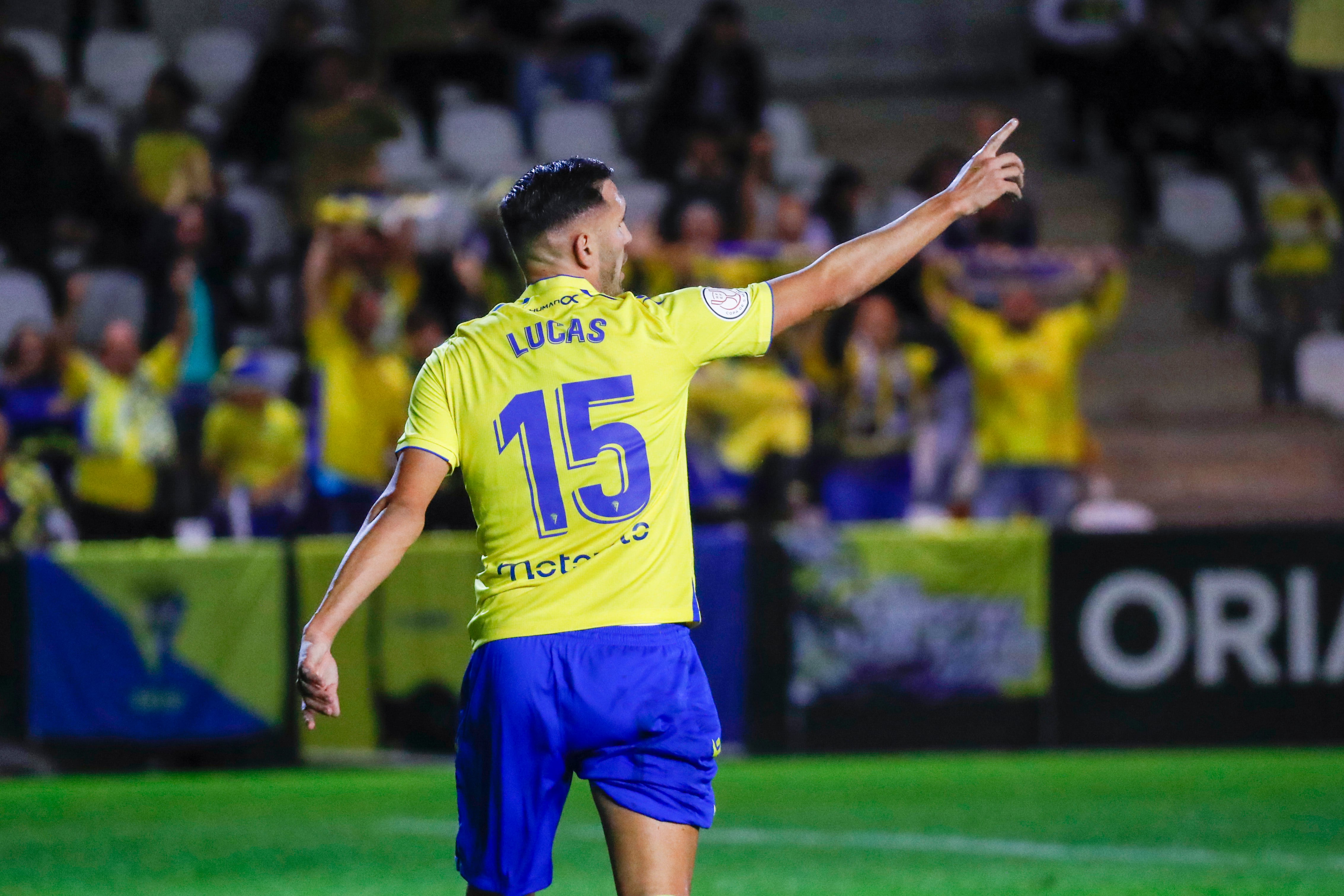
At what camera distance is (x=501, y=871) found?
409 cm

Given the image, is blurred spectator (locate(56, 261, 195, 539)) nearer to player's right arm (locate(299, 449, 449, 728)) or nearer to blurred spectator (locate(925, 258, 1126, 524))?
blurred spectator (locate(925, 258, 1126, 524))

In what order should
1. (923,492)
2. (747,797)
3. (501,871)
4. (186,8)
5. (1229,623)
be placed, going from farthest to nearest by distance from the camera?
1. (186,8)
2. (923,492)
3. (1229,623)
4. (747,797)
5. (501,871)

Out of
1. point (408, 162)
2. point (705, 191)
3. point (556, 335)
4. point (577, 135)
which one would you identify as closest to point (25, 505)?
point (408, 162)

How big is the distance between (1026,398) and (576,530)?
9.52 meters

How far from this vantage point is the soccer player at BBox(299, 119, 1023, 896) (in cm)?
409

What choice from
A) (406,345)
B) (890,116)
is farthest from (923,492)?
(890,116)

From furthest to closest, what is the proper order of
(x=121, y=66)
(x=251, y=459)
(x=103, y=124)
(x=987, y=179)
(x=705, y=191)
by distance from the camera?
(x=121, y=66) < (x=103, y=124) < (x=705, y=191) < (x=251, y=459) < (x=987, y=179)

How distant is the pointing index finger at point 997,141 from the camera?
14.7ft

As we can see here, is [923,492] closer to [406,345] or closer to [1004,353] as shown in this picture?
[1004,353]

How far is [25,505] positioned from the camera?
12586 mm

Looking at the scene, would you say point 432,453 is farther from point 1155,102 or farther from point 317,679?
point 1155,102

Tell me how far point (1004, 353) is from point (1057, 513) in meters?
1.17

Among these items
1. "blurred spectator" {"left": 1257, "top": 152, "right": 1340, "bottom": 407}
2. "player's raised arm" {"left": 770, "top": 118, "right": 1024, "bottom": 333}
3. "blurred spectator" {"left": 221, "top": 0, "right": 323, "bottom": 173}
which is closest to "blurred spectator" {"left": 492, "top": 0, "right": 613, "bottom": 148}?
"blurred spectator" {"left": 221, "top": 0, "right": 323, "bottom": 173}

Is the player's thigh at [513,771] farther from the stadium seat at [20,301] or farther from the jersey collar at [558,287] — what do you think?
the stadium seat at [20,301]
